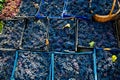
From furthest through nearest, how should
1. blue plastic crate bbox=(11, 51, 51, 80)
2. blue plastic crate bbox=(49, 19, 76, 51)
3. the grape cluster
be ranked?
the grape cluster < blue plastic crate bbox=(49, 19, 76, 51) < blue plastic crate bbox=(11, 51, 51, 80)

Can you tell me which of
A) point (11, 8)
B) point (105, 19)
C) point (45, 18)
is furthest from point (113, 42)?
point (11, 8)

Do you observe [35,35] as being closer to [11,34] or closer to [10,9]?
[11,34]

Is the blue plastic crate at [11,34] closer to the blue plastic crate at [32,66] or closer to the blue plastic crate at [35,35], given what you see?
the blue plastic crate at [35,35]

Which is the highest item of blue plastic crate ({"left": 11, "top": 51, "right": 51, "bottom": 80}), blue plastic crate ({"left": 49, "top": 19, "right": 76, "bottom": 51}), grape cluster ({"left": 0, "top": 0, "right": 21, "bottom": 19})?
grape cluster ({"left": 0, "top": 0, "right": 21, "bottom": 19})

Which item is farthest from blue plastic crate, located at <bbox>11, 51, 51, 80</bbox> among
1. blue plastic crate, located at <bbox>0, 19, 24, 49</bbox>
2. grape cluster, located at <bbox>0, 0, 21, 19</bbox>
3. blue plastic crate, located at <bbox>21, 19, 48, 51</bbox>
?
grape cluster, located at <bbox>0, 0, 21, 19</bbox>

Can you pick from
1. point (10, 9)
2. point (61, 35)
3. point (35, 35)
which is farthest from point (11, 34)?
point (61, 35)

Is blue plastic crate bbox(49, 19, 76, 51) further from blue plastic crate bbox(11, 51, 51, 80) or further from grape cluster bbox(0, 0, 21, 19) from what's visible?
grape cluster bbox(0, 0, 21, 19)

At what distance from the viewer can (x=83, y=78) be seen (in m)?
3.91

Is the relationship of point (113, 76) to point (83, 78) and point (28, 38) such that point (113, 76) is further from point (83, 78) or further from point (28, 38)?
point (28, 38)

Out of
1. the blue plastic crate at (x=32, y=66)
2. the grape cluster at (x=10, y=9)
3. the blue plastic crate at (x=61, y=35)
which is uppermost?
the grape cluster at (x=10, y=9)

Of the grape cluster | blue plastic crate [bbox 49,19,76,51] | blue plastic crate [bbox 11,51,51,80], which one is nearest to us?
blue plastic crate [bbox 11,51,51,80]

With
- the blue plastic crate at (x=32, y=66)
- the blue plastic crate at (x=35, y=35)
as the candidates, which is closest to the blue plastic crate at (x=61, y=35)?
the blue plastic crate at (x=35, y=35)

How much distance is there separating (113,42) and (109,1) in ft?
3.42

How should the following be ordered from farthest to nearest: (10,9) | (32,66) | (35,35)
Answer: (10,9) < (35,35) < (32,66)
